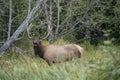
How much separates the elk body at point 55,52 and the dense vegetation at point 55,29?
0.20 m

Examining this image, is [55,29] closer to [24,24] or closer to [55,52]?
[55,52]

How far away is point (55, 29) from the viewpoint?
1290 centimetres

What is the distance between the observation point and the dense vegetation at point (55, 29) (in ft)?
25.0

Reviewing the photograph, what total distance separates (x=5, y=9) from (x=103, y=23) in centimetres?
386

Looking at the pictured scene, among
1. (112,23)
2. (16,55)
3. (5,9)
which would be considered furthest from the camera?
(112,23)

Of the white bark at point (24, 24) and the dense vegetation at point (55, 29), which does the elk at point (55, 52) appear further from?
the white bark at point (24, 24)

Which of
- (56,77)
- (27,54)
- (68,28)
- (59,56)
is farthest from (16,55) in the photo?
(56,77)

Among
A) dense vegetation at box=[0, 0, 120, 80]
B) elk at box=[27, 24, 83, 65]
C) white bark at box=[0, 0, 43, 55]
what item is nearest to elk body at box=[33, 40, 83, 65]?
elk at box=[27, 24, 83, 65]

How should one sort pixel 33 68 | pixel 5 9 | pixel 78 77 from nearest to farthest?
1. pixel 78 77
2. pixel 33 68
3. pixel 5 9

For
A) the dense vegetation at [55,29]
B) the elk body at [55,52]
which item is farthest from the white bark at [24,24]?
the elk body at [55,52]

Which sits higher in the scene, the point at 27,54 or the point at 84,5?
the point at 84,5

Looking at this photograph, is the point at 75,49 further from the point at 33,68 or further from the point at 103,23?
the point at 103,23

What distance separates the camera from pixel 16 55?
1082 cm

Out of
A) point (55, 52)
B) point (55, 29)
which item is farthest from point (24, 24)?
point (55, 29)
